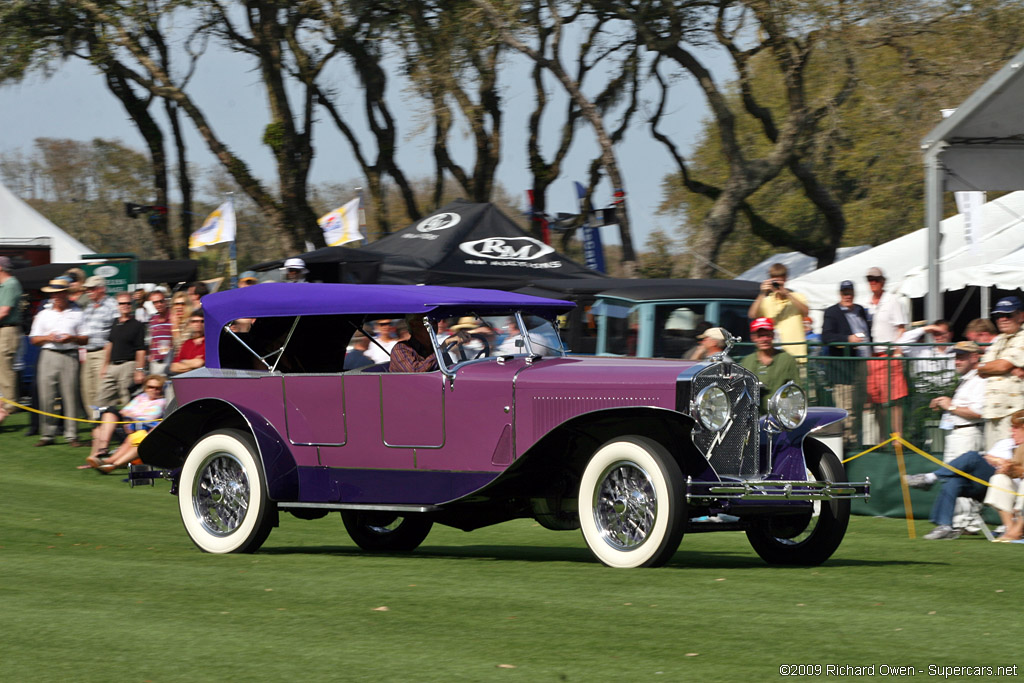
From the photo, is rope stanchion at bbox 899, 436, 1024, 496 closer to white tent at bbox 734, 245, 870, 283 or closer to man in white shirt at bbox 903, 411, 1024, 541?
man in white shirt at bbox 903, 411, 1024, 541

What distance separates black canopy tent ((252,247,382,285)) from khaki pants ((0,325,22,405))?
3.23 metres

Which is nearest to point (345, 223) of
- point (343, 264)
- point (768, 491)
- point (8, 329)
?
point (343, 264)

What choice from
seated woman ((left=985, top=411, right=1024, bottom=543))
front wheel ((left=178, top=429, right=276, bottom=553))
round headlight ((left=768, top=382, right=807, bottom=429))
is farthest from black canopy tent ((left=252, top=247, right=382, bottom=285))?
round headlight ((left=768, top=382, right=807, bottom=429))

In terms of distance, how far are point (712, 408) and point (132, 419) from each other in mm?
9417

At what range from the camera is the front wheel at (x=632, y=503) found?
24.9ft

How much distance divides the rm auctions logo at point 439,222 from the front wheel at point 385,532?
8981 millimetres

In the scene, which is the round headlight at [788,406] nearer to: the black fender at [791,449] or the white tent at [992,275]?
the black fender at [791,449]

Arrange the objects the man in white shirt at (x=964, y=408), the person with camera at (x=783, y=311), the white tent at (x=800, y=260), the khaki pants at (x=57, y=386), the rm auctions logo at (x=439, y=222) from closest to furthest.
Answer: the man in white shirt at (x=964, y=408), the person with camera at (x=783, y=311), the khaki pants at (x=57, y=386), the rm auctions logo at (x=439, y=222), the white tent at (x=800, y=260)

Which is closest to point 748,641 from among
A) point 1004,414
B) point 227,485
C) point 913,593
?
point 913,593

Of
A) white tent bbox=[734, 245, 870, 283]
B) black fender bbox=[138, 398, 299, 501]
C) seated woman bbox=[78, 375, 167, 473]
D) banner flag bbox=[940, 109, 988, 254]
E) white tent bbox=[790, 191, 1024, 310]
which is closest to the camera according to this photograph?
black fender bbox=[138, 398, 299, 501]

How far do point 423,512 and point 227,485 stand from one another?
1.65m

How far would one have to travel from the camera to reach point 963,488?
35.9ft

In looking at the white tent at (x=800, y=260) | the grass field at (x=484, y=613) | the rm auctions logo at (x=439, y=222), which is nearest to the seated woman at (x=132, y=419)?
the rm auctions logo at (x=439, y=222)

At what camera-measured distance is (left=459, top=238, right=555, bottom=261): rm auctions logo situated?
1839 centimetres
